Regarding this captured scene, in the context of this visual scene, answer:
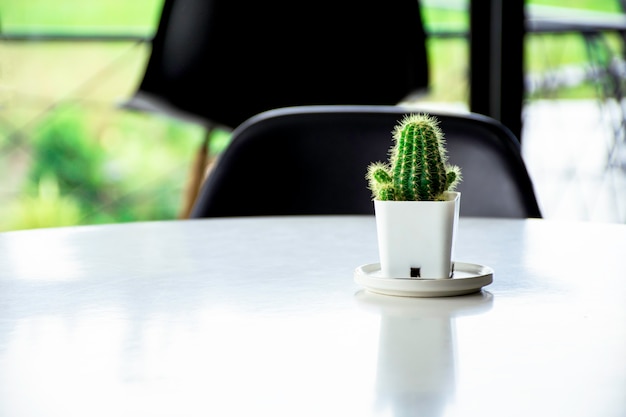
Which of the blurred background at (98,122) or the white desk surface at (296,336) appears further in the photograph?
the blurred background at (98,122)

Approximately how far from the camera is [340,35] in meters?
2.47

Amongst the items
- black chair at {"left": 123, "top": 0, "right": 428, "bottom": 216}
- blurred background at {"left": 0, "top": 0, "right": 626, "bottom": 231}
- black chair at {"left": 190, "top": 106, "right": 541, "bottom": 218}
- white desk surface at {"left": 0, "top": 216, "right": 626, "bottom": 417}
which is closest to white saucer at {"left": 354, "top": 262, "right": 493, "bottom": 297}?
white desk surface at {"left": 0, "top": 216, "right": 626, "bottom": 417}

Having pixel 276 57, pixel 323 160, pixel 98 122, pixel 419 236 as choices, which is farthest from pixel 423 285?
pixel 98 122

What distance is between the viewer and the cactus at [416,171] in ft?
2.01

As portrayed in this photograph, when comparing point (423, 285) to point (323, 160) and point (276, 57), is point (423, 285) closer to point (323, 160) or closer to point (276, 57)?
point (323, 160)

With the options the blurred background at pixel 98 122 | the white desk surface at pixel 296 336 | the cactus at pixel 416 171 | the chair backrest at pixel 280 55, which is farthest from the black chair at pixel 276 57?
the cactus at pixel 416 171

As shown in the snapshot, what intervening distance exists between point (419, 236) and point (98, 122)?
265 centimetres

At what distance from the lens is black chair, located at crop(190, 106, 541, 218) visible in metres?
1.35

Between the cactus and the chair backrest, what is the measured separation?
1795 millimetres

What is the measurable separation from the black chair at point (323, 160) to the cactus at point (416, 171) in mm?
721

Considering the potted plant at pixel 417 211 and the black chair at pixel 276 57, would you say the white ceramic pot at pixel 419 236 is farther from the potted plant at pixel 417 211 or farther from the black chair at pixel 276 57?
the black chair at pixel 276 57

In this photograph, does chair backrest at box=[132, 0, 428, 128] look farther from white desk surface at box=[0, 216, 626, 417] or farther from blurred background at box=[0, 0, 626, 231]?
white desk surface at box=[0, 216, 626, 417]

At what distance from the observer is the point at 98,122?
3.12 metres

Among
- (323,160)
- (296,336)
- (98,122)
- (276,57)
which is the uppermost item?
(276,57)
